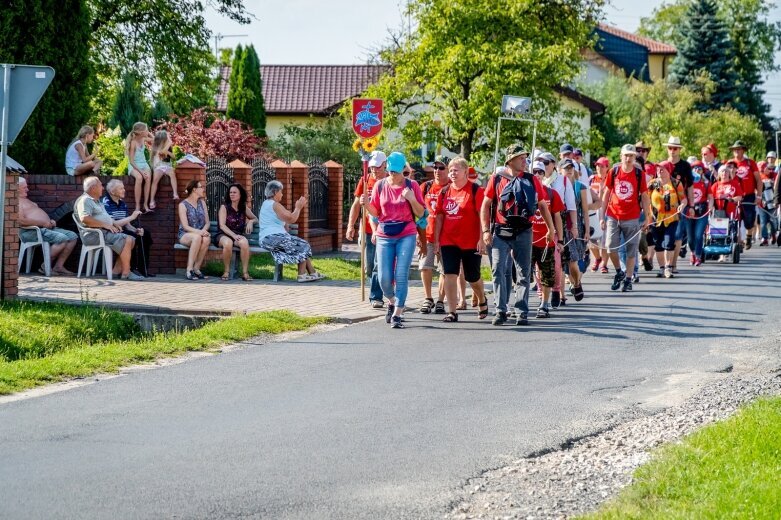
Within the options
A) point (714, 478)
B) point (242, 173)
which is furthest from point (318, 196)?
point (714, 478)

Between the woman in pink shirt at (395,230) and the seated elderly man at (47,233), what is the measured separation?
6.28 meters

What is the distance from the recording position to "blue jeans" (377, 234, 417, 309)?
1441 centimetres

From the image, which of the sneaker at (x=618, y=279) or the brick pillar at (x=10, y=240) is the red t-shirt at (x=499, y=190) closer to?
the sneaker at (x=618, y=279)

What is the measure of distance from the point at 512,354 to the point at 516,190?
8.72 feet

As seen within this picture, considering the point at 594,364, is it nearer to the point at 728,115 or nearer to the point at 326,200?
the point at 326,200

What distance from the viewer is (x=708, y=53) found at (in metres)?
85.9

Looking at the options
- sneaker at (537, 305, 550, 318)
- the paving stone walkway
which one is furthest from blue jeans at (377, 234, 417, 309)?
sneaker at (537, 305, 550, 318)

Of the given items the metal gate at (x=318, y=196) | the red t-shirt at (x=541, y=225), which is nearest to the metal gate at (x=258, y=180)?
the metal gate at (x=318, y=196)

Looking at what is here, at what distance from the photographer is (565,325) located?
14.4m

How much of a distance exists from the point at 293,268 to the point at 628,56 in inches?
3400

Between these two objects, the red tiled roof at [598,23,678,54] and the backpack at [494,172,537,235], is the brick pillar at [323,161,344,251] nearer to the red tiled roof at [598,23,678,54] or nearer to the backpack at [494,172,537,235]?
the backpack at [494,172,537,235]

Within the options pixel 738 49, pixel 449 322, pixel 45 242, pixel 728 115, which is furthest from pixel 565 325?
pixel 738 49

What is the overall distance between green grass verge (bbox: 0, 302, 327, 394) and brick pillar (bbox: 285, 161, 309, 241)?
10511 mm

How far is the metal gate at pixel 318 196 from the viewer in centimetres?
2666
